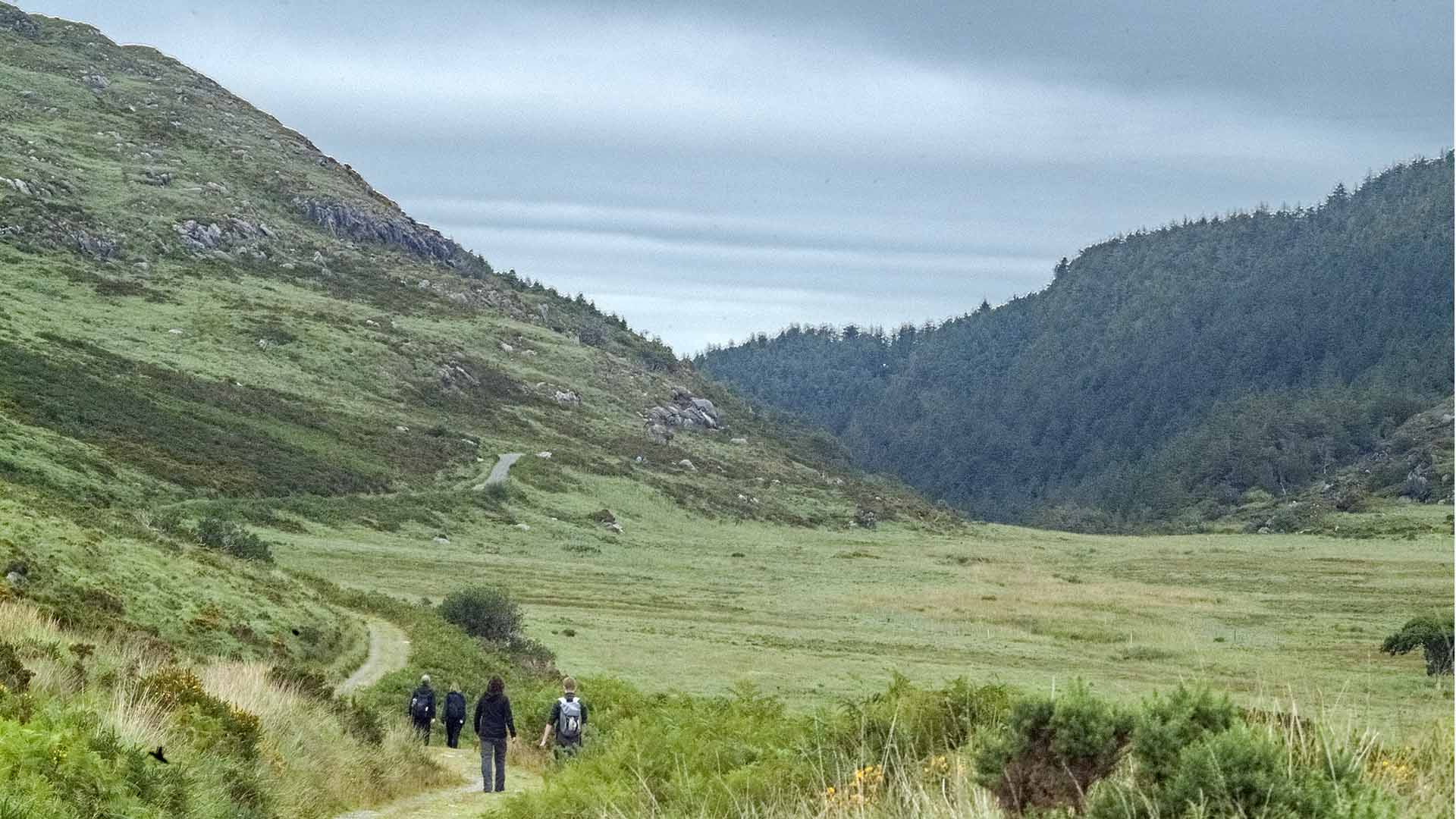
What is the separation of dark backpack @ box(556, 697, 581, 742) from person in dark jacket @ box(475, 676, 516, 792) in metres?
0.71

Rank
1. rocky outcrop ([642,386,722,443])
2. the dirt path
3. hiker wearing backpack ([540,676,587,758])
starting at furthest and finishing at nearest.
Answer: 1. rocky outcrop ([642,386,722,443])
2. hiker wearing backpack ([540,676,587,758])
3. the dirt path

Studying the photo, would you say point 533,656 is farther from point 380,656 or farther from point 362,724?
point 362,724

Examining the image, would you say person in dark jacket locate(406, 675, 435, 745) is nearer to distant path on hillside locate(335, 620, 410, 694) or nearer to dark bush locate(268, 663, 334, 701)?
dark bush locate(268, 663, 334, 701)

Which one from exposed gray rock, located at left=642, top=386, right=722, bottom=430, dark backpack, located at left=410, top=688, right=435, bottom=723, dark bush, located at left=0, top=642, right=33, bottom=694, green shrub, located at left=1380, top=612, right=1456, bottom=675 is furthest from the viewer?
exposed gray rock, located at left=642, top=386, right=722, bottom=430

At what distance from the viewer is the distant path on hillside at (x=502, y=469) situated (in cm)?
11048

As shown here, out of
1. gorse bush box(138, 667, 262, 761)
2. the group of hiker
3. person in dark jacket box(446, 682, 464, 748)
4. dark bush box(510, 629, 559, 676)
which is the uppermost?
gorse bush box(138, 667, 262, 761)

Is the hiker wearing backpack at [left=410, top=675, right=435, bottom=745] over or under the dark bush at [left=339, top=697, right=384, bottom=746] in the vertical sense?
under

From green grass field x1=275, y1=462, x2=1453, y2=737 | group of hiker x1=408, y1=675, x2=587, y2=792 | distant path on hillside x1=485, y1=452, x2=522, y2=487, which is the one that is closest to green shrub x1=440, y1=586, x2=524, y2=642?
green grass field x1=275, y1=462, x2=1453, y2=737

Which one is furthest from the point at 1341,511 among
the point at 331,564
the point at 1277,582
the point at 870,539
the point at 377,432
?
the point at 331,564

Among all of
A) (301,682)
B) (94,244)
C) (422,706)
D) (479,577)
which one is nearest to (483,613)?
(422,706)

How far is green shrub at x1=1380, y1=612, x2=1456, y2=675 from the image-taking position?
45.1 m

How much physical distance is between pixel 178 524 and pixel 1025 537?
357ft

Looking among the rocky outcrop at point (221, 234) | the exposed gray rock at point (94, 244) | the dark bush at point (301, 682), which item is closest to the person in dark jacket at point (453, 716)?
the dark bush at point (301, 682)

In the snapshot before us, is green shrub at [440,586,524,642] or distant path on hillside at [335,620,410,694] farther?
green shrub at [440,586,524,642]
